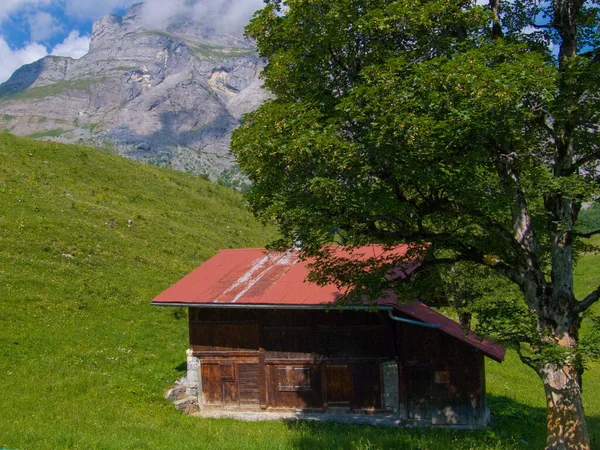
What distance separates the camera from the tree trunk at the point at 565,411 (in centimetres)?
1113

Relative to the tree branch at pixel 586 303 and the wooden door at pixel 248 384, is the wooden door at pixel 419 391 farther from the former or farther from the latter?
the tree branch at pixel 586 303

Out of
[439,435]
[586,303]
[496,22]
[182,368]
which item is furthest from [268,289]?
[496,22]

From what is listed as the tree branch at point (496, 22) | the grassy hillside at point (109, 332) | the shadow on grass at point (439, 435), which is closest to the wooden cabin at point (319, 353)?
the shadow on grass at point (439, 435)

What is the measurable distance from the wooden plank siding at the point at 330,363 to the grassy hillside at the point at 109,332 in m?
1.57

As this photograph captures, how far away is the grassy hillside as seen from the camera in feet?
49.8

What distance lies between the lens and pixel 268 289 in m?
19.5

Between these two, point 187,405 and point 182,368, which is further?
point 182,368

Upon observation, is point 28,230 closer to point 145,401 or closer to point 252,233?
point 145,401

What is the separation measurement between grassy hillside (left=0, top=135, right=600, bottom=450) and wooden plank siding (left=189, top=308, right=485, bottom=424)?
1572 millimetres

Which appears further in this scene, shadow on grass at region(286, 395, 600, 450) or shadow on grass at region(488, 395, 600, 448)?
shadow on grass at region(488, 395, 600, 448)

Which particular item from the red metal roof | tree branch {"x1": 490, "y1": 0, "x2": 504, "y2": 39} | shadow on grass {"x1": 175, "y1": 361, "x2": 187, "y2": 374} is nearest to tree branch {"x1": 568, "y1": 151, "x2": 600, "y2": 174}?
tree branch {"x1": 490, "y1": 0, "x2": 504, "y2": 39}

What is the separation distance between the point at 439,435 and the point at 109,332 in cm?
1538

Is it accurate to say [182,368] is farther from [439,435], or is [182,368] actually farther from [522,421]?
[522,421]

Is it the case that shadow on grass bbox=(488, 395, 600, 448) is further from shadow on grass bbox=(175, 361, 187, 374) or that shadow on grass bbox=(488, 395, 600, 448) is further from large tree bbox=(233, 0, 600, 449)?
A: shadow on grass bbox=(175, 361, 187, 374)
